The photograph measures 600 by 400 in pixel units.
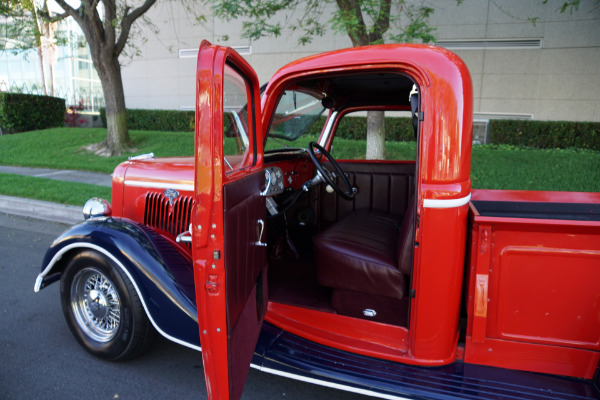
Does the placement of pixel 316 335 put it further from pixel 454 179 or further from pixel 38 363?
pixel 38 363

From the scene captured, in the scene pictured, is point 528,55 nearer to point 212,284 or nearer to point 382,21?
point 382,21

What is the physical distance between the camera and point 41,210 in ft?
20.6

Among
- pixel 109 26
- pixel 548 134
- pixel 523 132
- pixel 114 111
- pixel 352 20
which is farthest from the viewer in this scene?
pixel 523 132

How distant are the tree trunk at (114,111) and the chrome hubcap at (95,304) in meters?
8.32

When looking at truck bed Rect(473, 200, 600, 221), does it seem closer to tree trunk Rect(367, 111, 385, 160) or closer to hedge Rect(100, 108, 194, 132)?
tree trunk Rect(367, 111, 385, 160)

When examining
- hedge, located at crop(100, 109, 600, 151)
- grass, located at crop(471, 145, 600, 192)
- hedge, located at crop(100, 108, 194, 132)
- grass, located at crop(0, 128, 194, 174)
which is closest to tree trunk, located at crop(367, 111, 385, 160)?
grass, located at crop(471, 145, 600, 192)

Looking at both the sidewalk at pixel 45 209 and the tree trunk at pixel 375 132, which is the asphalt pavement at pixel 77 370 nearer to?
the sidewalk at pixel 45 209

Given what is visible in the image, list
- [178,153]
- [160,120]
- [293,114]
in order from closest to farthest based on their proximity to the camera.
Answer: [293,114]
[178,153]
[160,120]

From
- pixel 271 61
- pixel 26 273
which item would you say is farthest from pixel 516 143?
pixel 26 273

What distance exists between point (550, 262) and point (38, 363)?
3.04m

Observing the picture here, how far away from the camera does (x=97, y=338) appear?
270 centimetres

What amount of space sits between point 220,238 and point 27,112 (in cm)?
1581

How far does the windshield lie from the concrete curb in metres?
4.00

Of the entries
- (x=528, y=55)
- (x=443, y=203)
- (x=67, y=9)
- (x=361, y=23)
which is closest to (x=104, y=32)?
(x=67, y=9)
